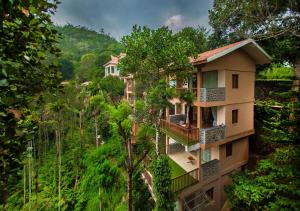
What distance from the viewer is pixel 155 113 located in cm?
1137

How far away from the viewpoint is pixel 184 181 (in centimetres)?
1308

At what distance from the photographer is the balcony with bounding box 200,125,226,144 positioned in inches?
513

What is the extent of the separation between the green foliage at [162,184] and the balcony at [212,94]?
15.6ft

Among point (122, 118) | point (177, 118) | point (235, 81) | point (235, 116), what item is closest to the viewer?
point (122, 118)

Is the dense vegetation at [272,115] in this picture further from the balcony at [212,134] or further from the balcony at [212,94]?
the balcony at [212,94]

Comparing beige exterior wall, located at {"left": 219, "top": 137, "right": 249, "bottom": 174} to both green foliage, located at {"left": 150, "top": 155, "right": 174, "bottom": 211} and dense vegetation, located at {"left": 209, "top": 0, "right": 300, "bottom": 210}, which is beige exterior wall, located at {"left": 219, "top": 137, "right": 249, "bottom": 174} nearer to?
dense vegetation, located at {"left": 209, "top": 0, "right": 300, "bottom": 210}

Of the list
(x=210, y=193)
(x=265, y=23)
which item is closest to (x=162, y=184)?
(x=210, y=193)

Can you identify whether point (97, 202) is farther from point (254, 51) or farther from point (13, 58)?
point (13, 58)

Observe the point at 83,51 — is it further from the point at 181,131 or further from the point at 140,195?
the point at 140,195

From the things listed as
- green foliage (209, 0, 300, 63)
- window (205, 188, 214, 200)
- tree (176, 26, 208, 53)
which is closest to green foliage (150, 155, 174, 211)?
window (205, 188, 214, 200)

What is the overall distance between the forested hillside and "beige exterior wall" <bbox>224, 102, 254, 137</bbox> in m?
11.5

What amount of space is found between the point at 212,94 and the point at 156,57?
15.8 ft

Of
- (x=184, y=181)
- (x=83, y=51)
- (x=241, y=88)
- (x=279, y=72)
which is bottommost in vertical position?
(x=184, y=181)

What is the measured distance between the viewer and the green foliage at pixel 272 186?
26.5ft
